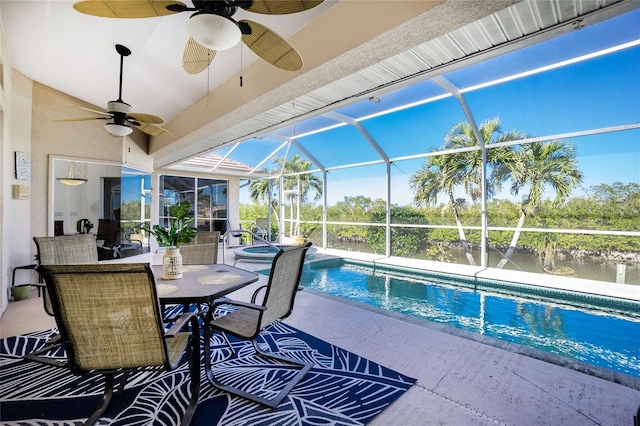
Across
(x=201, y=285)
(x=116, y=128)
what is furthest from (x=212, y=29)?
(x=116, y=128)

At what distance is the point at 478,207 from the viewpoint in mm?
6969

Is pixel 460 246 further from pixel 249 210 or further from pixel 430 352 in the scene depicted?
pixel 249 210

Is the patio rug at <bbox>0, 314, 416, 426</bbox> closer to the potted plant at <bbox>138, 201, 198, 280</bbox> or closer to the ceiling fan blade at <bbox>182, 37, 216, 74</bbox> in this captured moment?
the potted plant at <bbox>138, 201, 198, 280</bbox>

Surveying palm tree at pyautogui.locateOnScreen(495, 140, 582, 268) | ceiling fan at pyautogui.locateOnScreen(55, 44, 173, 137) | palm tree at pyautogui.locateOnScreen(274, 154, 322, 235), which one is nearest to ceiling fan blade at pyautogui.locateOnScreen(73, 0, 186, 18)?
ceiling fan at pyautogui.locateOnScreen(55, 44, 173, 137)

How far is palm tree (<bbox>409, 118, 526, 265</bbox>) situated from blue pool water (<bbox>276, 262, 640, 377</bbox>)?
2018 mm

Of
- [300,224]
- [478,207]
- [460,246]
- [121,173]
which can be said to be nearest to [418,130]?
[478,207]

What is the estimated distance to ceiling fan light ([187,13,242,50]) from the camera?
1.65 meters

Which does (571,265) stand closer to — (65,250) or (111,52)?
(65,250)

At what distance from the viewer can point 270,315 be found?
85.5 inches

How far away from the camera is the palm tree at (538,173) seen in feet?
18.8

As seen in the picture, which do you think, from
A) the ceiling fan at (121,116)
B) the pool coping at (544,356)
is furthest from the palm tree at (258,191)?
the pool coping at (544,356)

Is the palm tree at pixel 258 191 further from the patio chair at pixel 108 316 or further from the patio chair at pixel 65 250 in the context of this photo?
the patio chair at pixel 108 316

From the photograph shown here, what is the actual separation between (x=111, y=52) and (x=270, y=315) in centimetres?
381

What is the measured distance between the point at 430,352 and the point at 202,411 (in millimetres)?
1901
